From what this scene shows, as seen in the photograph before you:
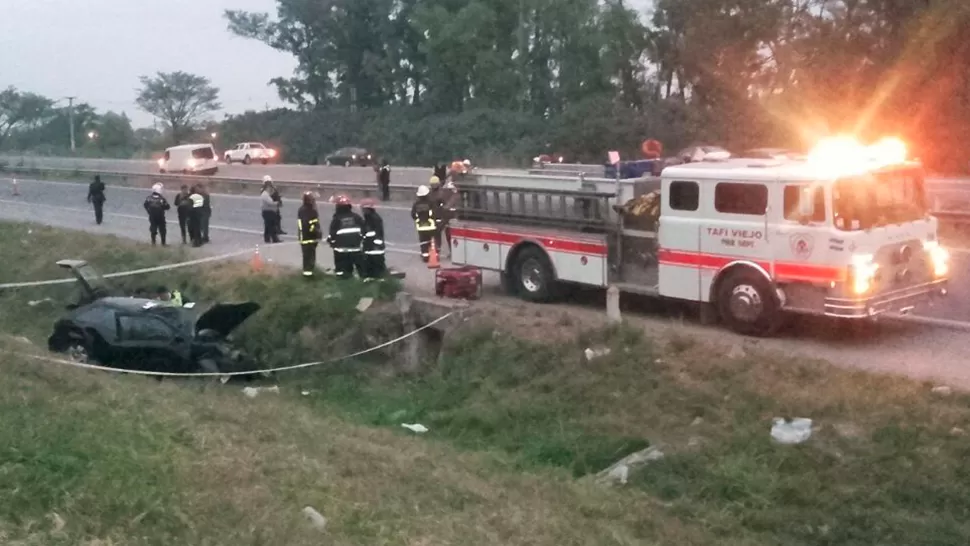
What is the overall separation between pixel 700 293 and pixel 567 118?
37.1 metres

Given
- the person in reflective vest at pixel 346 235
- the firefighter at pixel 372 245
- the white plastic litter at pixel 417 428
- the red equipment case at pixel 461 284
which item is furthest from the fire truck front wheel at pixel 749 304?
the person in reflective vest at pixel 346 235

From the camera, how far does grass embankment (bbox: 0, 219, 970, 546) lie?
6.91 meters

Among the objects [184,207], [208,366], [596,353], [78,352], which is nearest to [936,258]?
[596,353]

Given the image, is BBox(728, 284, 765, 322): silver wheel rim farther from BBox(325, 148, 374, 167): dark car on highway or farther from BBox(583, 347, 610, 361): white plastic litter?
BBox(325, 148, 374, 167): dark car on highway

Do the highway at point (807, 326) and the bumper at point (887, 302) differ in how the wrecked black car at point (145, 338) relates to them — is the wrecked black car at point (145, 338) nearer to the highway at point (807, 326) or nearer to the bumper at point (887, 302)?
the highway at point (807, 326)

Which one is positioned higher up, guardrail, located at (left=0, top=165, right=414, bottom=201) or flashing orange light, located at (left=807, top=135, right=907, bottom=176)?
flashing orange light, located at (left=807, top=135, right=907, bottom=176)

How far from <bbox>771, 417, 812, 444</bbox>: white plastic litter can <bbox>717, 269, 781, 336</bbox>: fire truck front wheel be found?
2.29 meters

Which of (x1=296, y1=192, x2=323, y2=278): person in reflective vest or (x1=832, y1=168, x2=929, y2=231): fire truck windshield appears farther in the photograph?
(x1=296, y1=192, x2=323, y2=278): person in reflective vest

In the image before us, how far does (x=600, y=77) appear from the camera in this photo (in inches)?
2151

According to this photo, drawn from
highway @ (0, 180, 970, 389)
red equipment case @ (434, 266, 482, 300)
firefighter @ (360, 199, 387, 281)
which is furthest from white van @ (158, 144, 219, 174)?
red equipment case @ (434, 266, 482, 300)

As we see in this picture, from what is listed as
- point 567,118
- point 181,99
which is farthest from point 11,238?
point 181,99

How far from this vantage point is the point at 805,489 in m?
9.77

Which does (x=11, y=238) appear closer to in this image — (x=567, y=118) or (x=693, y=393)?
(x=693, y=393)

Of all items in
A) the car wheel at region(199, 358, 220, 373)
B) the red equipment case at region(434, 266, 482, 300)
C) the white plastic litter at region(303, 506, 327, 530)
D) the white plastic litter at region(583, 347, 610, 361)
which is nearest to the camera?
the white plastic litter at region(303, 506, 327, 530)
